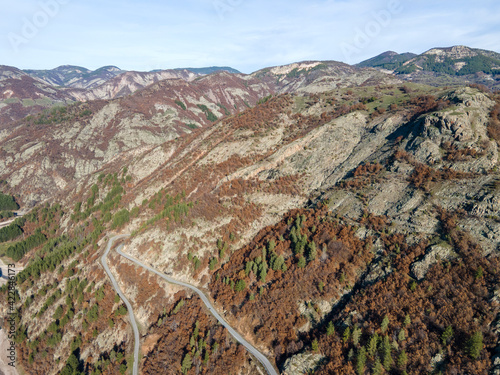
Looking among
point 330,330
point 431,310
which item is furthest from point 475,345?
point 330,330

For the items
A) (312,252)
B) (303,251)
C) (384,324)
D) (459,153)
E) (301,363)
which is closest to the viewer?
(384,324)

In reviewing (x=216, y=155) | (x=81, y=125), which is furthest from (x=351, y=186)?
(x=81, y=125)

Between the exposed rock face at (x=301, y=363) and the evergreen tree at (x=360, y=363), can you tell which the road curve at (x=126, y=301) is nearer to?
the exposed rock face at (x=301, y=363)

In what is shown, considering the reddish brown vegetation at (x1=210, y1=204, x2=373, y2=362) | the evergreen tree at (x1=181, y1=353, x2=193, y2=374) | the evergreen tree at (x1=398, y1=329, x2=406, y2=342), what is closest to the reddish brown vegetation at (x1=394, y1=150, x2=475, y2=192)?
the reddish brown vegetation at (x1=210, y1=204, x2=373, y2=362)

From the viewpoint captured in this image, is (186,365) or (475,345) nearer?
(475,345)

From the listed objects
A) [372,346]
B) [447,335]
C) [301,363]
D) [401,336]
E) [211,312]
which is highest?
[447,335]

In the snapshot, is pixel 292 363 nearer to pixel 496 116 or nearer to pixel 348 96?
pixel 496 116

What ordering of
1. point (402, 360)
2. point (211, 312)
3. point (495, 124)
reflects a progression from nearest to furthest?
point (402, 360) < point (211, 312) < point (495, 124)

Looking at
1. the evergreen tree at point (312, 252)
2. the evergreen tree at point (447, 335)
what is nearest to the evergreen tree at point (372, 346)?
the evergreen tree at point (447, 335)

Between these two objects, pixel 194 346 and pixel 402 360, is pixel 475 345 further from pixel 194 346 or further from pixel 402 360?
pixel 194 346
